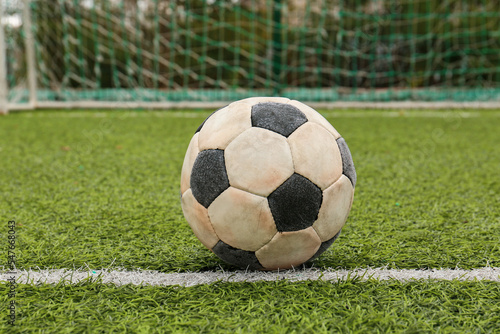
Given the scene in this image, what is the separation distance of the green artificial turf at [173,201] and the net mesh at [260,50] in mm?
3696

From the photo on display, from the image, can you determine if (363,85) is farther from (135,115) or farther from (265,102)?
(265,102)

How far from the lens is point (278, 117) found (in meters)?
1.70

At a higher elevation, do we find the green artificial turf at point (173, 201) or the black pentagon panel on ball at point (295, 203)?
the black pentagon panel on ball at point (295, 203)

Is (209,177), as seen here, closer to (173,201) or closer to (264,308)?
(264,308)

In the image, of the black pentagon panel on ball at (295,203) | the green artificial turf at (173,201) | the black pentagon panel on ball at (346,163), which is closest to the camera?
the black pentagon panel on ball at (295,203)

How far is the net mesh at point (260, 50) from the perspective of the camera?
8781mm

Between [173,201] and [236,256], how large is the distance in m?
1.13

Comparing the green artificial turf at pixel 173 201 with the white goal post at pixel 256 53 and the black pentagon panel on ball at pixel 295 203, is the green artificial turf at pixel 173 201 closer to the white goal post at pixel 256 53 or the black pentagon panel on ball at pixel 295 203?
the black pentagon panel on ball at pixel 295 203

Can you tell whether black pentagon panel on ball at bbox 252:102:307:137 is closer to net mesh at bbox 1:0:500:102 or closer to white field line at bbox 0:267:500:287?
white field line at bbox 0:267:500:287

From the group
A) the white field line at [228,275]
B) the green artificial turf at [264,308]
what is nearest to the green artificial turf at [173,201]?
the white field line at [228,275]

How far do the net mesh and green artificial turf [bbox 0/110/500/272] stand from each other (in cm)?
370

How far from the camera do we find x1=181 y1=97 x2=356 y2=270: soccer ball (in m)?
1.58

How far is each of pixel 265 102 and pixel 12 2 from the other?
7.80 meters

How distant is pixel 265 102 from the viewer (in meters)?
1.78
